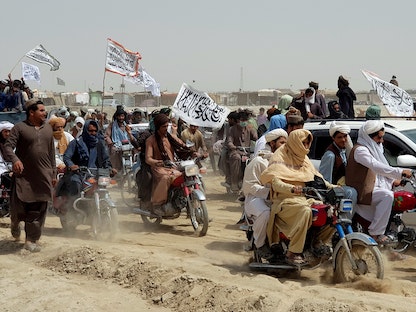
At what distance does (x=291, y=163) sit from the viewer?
702 cm

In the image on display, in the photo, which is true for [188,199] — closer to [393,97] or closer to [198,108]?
[198,108]

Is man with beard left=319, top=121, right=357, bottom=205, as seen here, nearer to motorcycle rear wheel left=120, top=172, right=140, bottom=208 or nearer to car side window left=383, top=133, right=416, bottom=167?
car side window left=383, top=133, right=416, bottom=167

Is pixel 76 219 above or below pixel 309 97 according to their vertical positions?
below

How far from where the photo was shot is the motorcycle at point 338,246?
646cm

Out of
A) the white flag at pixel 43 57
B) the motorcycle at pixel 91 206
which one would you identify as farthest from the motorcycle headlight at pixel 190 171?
the white flag at pixel 43 57

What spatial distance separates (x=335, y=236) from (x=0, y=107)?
15.6 meters

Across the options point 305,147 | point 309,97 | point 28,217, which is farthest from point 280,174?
point 309,97

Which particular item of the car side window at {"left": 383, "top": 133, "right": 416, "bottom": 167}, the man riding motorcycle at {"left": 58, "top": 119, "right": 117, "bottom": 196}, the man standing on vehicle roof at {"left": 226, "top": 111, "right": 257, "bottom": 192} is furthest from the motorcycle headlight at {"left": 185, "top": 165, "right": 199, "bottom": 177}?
the man standing on vehicle roof at {"left": 226, "top": 111, "right": 257, "bottom": 192}

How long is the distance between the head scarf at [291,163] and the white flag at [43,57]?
1656cm

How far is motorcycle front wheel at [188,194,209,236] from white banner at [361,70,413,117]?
5.84m

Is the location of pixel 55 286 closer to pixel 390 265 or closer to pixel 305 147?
pixel 305 147

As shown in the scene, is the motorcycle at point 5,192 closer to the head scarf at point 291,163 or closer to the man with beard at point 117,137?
the man with beard at point 117,137

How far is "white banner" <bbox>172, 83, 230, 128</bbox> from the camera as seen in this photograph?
46.0 feet

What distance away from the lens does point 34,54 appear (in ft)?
73.9
